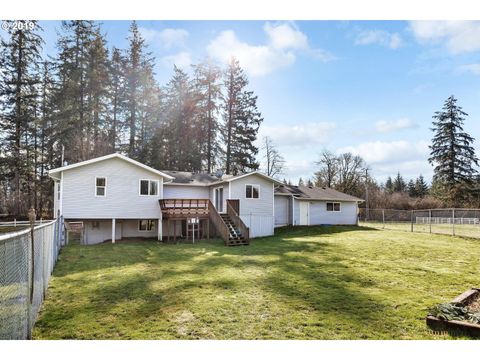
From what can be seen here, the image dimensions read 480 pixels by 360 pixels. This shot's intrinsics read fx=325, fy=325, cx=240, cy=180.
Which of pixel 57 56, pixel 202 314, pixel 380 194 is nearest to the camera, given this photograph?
pixel 202 314

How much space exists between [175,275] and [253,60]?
232 inches

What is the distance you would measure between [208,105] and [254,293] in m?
25.6

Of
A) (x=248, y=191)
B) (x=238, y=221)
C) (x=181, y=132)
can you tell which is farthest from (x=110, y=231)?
(x=181, y=132)

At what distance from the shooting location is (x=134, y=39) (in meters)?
29.3

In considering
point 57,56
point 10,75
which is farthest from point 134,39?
point 10,75

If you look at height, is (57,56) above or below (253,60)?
above

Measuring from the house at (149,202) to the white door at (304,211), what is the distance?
4.44 meters

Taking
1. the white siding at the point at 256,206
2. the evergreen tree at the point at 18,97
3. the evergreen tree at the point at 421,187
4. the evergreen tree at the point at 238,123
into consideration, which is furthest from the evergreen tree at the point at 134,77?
the evergreen tree at the point at 421,187

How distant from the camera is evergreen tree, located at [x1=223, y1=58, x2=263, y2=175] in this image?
30.7m

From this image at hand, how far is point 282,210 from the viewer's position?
22531 millimetres

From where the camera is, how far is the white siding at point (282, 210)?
2231cm

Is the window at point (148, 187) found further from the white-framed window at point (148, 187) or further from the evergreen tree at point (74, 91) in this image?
the evergreen tree at point (74, 91)
